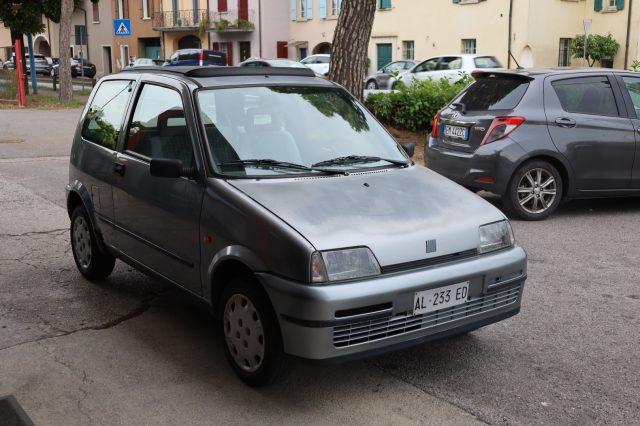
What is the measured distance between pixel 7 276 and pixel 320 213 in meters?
3.57

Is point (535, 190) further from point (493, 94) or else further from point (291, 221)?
point (291, 221)

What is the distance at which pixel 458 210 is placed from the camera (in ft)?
14.5

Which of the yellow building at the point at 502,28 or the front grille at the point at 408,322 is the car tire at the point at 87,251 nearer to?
the front grille at the point at 408,322

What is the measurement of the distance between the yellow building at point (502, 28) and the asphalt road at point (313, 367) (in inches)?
1209

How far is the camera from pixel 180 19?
5538 cm

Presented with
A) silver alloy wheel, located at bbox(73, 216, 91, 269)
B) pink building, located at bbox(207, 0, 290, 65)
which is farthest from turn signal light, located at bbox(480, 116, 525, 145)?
pink building, located at bbox(207, 0, 290, 65)

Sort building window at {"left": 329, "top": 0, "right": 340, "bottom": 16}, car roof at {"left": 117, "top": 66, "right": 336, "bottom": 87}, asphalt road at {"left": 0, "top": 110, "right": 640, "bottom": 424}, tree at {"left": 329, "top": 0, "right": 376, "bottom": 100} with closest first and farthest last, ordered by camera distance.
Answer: asphalt road at {"left": 0, "top": 110, "right": 640, "bottom": 424}
car roof at {"left": 117, "top": 66, "right": 336, "bottom": 87}
tree at {"left": 329, "top": 0, "right": 376, "bottom": 100}
building window at {"left": 329, "top": 0, "right": 340, "bottom": 16}

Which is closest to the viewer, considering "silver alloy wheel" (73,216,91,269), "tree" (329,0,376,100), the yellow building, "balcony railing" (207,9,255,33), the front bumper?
the front bumper

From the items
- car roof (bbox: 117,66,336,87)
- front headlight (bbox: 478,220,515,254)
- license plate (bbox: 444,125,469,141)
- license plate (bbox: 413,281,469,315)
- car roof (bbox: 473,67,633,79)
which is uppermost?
car roof (bbox: 117,66,336,87)

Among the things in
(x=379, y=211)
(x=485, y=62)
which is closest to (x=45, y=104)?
(x=485, y=62)

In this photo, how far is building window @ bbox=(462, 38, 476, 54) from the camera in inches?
1500

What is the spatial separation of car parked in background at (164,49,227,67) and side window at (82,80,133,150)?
100 feet

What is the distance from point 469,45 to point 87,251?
34534 millimetres

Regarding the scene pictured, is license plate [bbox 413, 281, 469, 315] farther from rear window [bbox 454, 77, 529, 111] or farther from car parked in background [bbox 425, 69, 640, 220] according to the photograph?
rear window [bbox 454, 77, 529, 111]
